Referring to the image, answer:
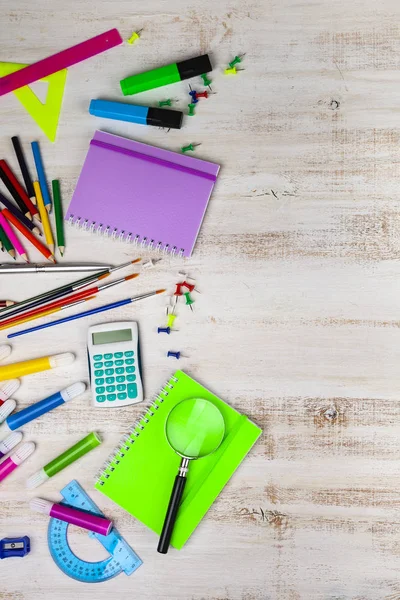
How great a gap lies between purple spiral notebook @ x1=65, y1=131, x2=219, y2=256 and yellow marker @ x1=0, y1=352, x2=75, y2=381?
0.89 ft

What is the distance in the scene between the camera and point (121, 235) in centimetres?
130

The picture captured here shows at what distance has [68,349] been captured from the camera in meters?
1.31

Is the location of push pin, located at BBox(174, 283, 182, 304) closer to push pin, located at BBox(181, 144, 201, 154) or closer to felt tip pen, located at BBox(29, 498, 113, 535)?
push pin, located at BBox(181, 144, 201, 154)

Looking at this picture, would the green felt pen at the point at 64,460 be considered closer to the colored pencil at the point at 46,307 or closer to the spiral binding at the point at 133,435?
the spiral binding at the point at 133,435

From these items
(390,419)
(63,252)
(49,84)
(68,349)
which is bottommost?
(390,419)

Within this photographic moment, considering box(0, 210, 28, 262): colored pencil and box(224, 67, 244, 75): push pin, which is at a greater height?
box(224, 67, 244, 75): push pin

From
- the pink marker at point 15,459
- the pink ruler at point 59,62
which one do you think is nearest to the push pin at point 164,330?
the pink marker at point 15,459

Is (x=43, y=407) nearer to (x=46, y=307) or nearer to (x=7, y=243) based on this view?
(x=46, y=307)

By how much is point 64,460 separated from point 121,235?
1.54 ft

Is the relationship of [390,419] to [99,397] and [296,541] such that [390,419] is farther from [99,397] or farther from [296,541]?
[99,397]

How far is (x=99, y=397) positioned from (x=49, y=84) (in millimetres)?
658

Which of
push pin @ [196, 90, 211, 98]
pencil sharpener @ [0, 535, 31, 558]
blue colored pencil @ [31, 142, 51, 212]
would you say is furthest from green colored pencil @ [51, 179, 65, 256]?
pencil sharpener @ [0, 535, 31, 558]

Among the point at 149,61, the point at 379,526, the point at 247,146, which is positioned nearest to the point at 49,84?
the point at 149,61

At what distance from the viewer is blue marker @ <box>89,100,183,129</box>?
1282 millimetres
